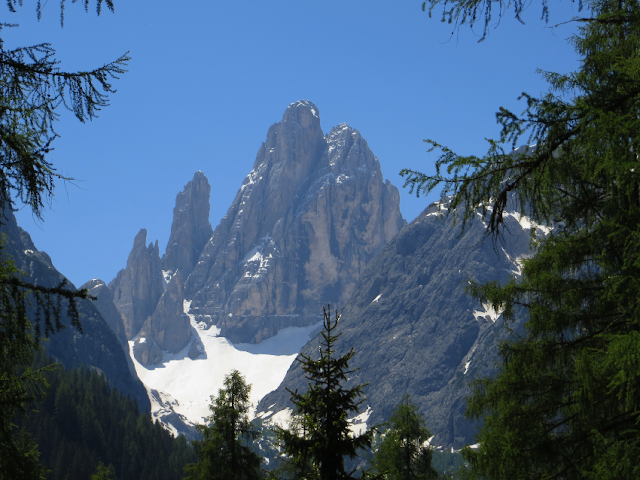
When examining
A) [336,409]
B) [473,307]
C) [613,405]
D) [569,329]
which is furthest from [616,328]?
[473,307]

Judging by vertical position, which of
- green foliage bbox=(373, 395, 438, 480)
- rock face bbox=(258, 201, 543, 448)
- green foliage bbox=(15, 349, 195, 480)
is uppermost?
rock face bbox=(258, 201, 543, 448)

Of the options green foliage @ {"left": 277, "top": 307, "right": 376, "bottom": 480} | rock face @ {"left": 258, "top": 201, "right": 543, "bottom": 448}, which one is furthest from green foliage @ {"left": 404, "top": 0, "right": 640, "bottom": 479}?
rock face @ {"left": 258, "top": 201, "right": 543, "bottom": 448}

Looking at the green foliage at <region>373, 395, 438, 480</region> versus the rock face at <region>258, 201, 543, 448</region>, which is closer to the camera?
the green foliage at <region>373, 395, 438, 480</region>

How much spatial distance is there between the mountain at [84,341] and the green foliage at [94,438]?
175ft

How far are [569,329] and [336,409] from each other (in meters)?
3.56

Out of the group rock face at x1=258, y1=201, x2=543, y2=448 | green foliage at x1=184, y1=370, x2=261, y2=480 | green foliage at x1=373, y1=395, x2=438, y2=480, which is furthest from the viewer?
rock face at x1=258, y1=201, x2=543, y2=448

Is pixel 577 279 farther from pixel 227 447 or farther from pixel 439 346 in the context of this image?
pixel 439 346

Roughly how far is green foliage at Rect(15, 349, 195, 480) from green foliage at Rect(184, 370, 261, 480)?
57.1 meters

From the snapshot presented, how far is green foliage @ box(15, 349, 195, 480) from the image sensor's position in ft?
229

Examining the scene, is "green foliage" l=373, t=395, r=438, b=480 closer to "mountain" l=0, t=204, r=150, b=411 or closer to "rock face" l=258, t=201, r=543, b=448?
"mountain" l=0, t=204, r=150, b=411

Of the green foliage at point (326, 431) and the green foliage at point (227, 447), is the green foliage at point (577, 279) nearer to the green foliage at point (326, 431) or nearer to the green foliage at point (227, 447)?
the green foliage at point (326, 431)

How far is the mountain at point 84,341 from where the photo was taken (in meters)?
141

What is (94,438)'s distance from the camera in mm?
80750

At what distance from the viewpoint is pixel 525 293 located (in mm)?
8102
